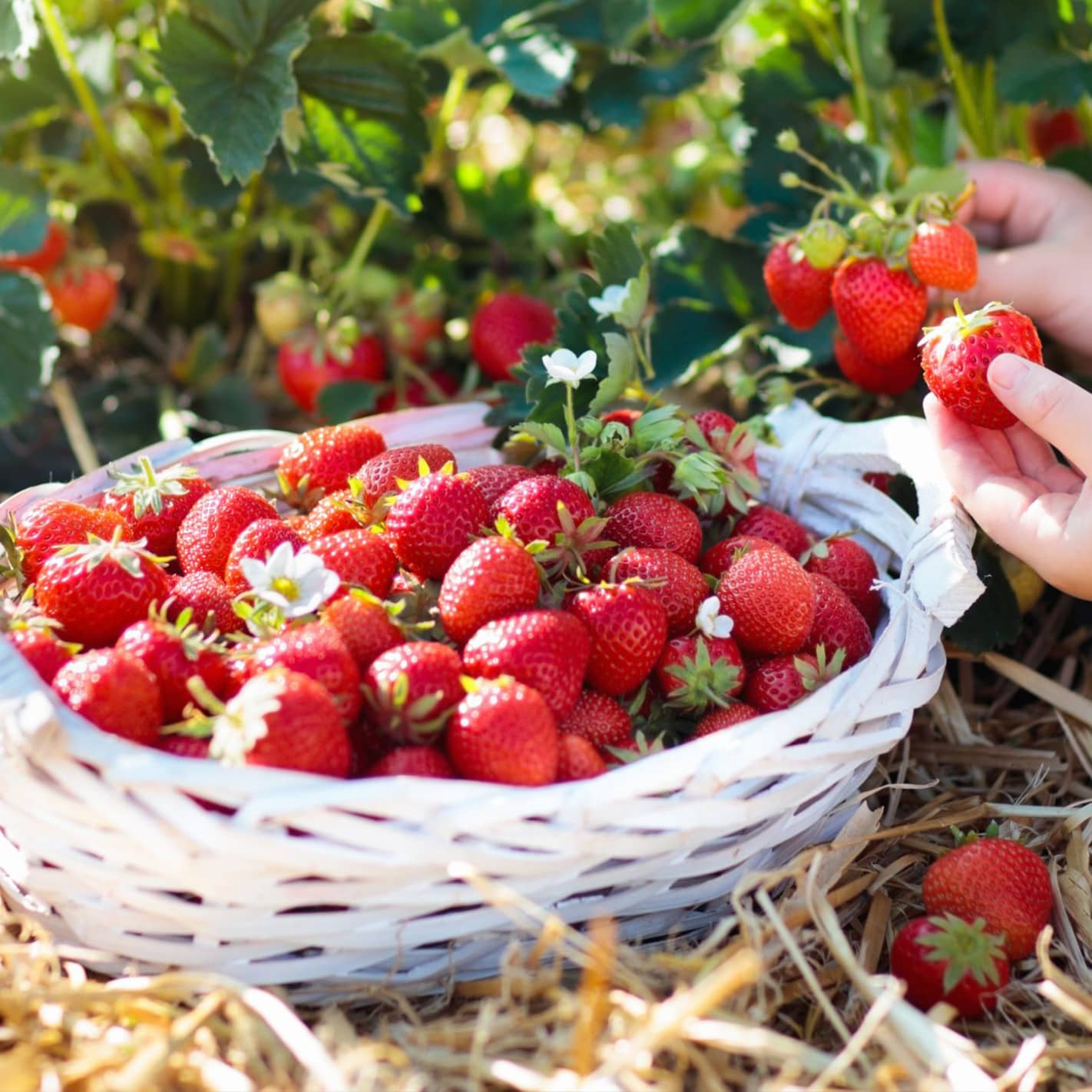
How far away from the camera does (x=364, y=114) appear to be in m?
1.50

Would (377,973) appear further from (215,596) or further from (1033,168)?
(1033,168)

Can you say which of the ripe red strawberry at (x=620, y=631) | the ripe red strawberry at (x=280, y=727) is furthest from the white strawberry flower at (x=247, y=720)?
the ripe red strawberry at (x=620, y=631)

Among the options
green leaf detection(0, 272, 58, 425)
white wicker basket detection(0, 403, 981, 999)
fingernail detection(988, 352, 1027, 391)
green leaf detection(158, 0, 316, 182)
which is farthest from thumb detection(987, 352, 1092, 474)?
green leaf detection(0, 272, 58, 425)

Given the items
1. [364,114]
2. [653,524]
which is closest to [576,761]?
[653,524]

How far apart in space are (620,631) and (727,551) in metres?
0.20

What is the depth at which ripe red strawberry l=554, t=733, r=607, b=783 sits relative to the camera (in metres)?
0.86

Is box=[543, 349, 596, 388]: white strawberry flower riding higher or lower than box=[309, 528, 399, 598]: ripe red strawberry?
higher

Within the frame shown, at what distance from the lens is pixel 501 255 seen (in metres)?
1.92

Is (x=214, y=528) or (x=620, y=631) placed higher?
(x=214, y=528)

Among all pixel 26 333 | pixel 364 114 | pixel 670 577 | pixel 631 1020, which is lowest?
pixel 631 1020

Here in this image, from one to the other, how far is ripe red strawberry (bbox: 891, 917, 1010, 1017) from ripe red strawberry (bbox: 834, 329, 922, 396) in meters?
0.61

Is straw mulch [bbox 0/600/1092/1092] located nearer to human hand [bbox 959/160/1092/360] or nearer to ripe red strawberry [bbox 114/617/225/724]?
ripe red strawberry [bbox 114/617/225/724]

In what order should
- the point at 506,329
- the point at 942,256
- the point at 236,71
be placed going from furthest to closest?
the point at 506,329 < the point at 236,71 < the point at 942,256

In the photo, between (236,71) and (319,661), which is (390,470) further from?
(236,71)
